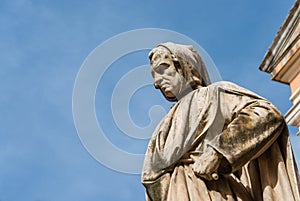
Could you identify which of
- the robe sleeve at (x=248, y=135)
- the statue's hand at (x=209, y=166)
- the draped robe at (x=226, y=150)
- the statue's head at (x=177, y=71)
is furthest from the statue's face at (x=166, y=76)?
the statue's hand at (x=209, y=166)

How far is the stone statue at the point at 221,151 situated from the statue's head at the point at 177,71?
0.15m

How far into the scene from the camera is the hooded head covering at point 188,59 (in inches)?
310

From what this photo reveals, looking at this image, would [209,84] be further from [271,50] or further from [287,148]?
[271,50]

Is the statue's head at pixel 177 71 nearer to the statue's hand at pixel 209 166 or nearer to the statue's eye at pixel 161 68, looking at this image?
the statue's eye at pixel 161 68

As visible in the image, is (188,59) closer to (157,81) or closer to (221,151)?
(157,81)

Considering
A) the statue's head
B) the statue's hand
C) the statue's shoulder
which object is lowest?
the statue's hand

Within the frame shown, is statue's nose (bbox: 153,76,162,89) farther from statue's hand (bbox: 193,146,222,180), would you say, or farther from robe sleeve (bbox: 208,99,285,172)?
statue's hand (bbox: 193,146,222,180)

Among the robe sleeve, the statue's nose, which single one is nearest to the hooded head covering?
the statue's nose

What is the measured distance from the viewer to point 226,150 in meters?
6.90

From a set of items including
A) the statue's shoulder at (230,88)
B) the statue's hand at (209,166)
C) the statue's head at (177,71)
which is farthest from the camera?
the statue's head at (177,71)

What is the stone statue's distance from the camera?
6902 mm

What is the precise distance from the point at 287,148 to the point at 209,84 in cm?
121

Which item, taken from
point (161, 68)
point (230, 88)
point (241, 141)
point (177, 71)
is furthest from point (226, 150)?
point (161, 68)

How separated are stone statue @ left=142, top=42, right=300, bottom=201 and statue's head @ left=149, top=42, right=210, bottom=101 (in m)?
0.15
